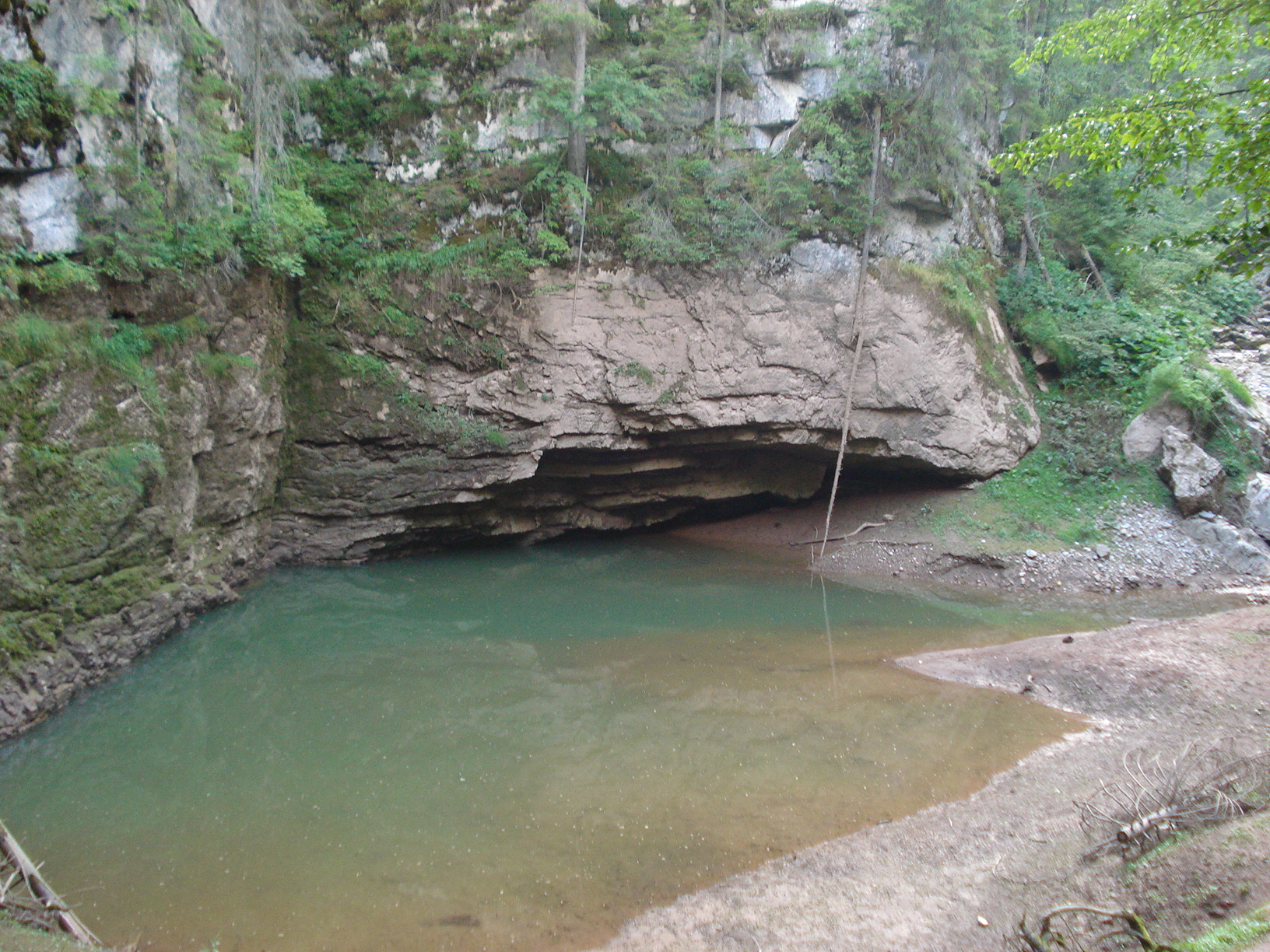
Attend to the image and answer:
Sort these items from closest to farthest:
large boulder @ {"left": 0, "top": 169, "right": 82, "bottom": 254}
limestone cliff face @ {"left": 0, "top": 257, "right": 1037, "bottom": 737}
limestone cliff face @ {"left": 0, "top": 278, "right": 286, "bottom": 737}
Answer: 1. limestone cliff face @ {"left": 0, "top": 278, "right": 286, "bottom": 737}
2. large boulder @ {"left": 0, "top": 169, "right": 82, "bottom": 254}
3. limestone cliff face @ {"left": 0, "top": 257, "right": 1037, "bottom": 737}

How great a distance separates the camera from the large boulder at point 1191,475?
12.2 metres

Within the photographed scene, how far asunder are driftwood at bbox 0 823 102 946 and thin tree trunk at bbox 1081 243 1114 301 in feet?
62.0

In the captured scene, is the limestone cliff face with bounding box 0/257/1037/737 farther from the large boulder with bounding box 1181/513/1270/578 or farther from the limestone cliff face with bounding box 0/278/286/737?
the large boulder with bounding box 1181/513/1270/578

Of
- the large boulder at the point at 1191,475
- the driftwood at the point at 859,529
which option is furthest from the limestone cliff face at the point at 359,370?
the large boulder at the point at 1191,475

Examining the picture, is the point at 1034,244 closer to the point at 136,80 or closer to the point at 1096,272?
the point at 1096,272

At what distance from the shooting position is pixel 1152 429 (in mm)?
13477

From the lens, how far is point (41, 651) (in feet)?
23.5

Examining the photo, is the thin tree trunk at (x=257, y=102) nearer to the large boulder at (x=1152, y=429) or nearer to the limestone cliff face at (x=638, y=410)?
the limestone cliff face at (x=638, y=410)

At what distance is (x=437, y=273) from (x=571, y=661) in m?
7.59

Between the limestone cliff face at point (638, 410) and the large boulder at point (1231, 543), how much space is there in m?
3.27

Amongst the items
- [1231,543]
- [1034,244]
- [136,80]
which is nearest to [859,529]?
[1231,543]

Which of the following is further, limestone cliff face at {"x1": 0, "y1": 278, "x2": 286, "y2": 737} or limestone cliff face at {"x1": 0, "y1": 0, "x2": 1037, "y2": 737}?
limestone cliff face at {"x1": 0, "y1": 0, "x2": 1037, "y2": 737}

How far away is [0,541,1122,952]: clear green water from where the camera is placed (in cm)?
448

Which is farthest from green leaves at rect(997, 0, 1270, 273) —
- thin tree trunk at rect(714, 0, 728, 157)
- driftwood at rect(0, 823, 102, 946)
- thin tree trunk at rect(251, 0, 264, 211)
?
thin tree trunk at rect(251, 0, 264, 211)
